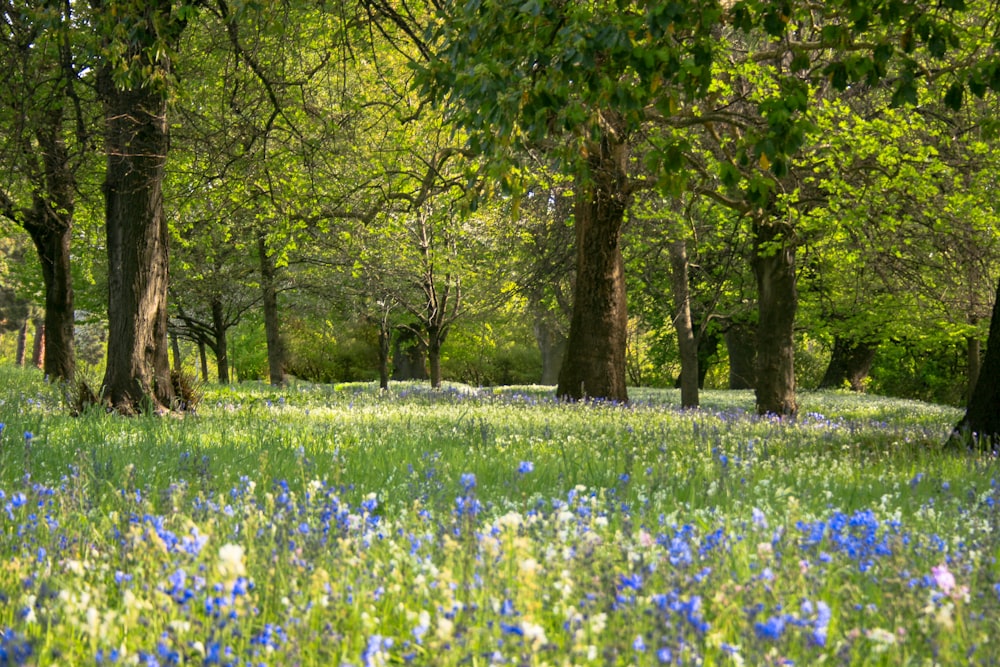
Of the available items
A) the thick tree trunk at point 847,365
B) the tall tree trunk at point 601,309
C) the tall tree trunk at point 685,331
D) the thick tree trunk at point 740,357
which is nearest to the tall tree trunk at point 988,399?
the tall tree trunk at point 601,309

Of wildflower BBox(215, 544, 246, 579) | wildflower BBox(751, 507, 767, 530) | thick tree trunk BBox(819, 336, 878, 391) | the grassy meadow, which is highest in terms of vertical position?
thick tree trunk BBox(819, 336, 878, 391)

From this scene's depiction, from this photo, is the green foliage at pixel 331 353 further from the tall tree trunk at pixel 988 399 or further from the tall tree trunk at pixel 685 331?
the tall tree trunk at pixel 988 399

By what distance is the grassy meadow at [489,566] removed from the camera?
8.09 feet

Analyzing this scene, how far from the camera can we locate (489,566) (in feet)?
9.40

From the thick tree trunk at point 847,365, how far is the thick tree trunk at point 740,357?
185 inches

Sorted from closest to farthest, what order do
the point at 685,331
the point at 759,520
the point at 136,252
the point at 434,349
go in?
the point at 759,520
the point at 136,252
the point at 685,331
the point at 434,349

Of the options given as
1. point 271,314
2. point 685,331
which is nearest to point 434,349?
point 271,314

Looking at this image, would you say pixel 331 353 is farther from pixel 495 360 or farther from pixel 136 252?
pixel 136 252

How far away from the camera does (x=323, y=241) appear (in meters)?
19.3

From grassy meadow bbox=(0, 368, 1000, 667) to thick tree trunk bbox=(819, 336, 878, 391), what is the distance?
32431mm

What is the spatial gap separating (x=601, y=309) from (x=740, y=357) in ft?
70.9

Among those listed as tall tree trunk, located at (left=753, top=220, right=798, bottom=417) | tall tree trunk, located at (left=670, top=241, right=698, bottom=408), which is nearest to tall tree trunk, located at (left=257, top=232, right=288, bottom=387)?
tall tree trunk, located at (left=670, top=241, right=698, bottom=408)

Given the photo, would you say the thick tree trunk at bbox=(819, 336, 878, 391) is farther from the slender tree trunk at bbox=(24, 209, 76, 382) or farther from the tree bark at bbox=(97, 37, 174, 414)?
the tree bark at bbox=(97, 37, 174, 414)

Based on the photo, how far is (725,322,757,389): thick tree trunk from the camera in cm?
3353
